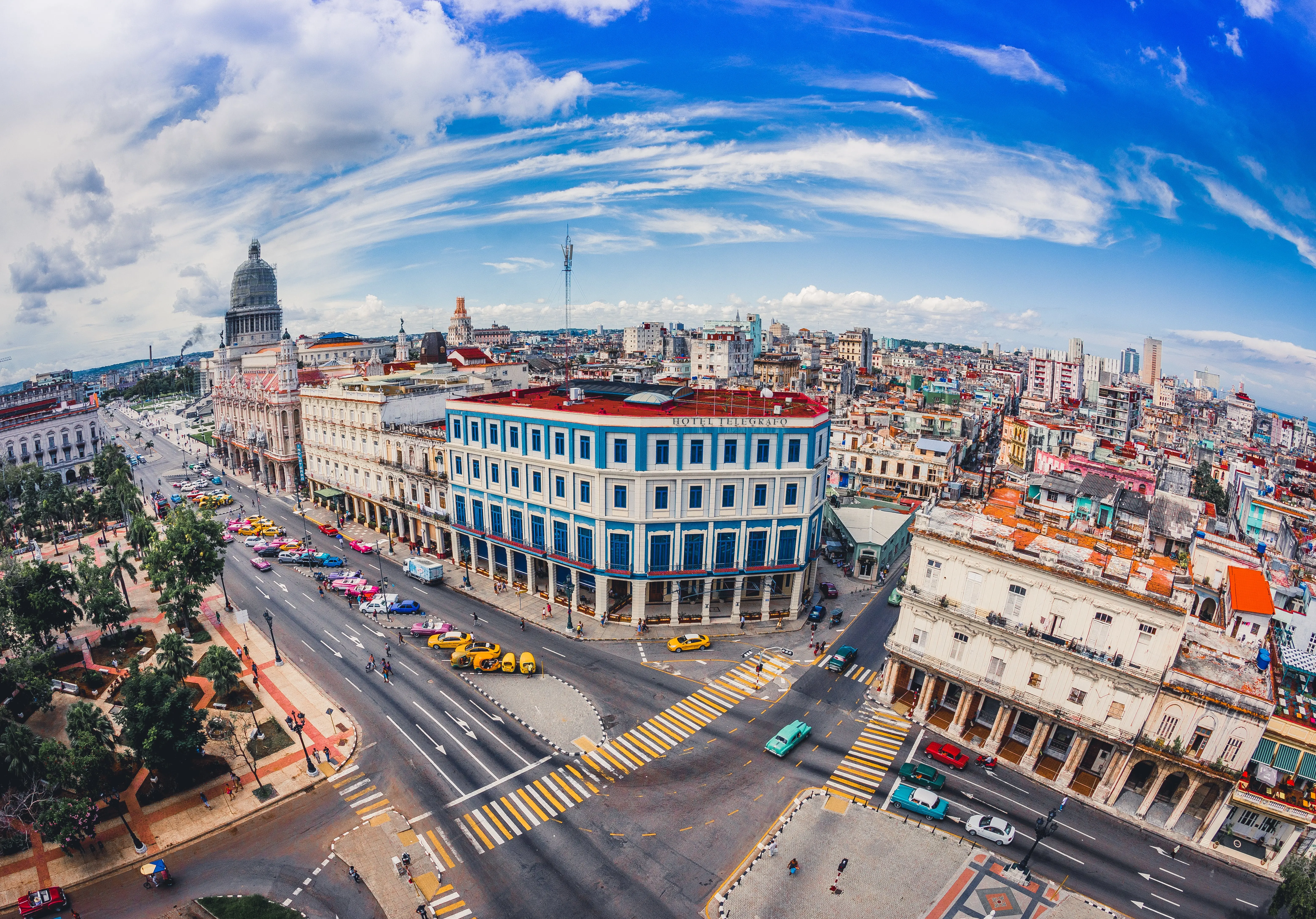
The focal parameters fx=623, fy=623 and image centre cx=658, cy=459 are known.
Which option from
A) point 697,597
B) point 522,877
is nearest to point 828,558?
point 697,597

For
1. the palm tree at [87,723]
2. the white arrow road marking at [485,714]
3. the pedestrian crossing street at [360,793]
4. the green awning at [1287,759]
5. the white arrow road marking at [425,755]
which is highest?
the palm tree at [87,723]

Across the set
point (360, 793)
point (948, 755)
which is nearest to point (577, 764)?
point (360, 793)

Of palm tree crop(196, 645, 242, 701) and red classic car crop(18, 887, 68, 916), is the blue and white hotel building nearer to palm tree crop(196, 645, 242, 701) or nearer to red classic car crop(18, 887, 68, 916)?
palm tree crop(196, 645, 242, 701)

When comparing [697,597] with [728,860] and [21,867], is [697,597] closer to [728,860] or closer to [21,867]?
[728,860]

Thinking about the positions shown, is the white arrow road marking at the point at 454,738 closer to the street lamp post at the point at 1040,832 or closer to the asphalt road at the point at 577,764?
the asphalt road at the point at 577,764

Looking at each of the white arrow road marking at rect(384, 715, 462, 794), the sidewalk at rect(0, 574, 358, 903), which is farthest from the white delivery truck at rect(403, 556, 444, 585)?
the white arrow road marking at rect(384, 715, 462, 794)

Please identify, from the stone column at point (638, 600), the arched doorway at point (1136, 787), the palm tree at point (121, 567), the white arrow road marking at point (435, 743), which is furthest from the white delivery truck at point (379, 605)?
the arched doorway at point (1136, 787)
